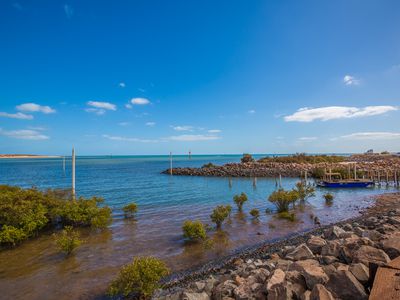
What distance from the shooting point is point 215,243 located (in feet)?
51.2

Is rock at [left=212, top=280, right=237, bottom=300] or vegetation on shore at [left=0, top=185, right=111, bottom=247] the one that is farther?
vegetation on shore at [left=0, top=185, right=111, bottom=247]

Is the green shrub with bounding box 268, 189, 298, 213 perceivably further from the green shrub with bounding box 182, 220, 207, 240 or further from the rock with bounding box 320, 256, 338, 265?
the rock with bounding box 320, 256, 338, 265

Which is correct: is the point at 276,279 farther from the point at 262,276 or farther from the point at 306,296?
the point at 306,296

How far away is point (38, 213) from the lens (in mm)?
16859

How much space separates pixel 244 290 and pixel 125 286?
176 inches

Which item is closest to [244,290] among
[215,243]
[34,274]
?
[215,243]

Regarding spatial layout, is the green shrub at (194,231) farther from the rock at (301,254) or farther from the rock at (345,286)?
the rock at (345,286)

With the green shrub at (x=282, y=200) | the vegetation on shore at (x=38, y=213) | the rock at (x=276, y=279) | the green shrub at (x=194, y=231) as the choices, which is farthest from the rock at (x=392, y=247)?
the vegetation on shore at (x=38, y=213)

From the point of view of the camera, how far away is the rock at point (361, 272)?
19.9ft

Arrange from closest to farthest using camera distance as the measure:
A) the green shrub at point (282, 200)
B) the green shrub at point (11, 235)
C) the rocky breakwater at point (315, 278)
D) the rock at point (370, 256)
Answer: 1. the rocky breakwater at point (315, 278)
2. the rock at point (370, 256)
3. the green shrub at point (11, 235)
4. the green shrub at point (282, 200)

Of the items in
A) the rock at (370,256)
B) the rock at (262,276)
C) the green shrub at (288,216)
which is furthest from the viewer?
the green shrub at (288,216)

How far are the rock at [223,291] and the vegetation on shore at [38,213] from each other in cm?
1314

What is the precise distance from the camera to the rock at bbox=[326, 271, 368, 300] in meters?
5.68

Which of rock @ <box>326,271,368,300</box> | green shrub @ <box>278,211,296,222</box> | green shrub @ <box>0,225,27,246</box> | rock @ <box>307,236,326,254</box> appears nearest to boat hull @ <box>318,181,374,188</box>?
green shrub @ <box>278,211,296,222</box>
